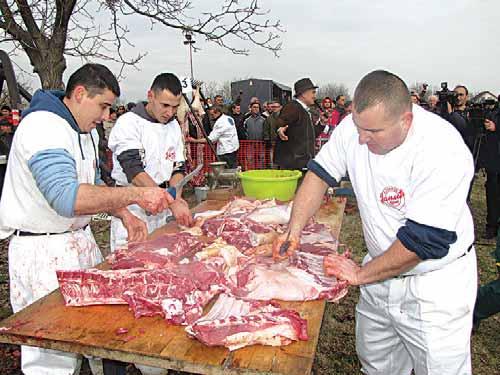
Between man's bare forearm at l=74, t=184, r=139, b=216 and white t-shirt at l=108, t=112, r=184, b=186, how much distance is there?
5.22 ft

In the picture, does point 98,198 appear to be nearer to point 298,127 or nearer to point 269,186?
point 269,186

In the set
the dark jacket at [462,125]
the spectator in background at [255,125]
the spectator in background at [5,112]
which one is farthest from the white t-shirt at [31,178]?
the spectator in background at [255,125]

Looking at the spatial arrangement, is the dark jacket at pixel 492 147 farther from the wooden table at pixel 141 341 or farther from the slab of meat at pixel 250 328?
the slab of meat at pixel 250 328

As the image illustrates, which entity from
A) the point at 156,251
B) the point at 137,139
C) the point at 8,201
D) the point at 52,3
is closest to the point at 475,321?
the point at 156,251

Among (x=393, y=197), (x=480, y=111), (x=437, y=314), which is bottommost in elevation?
(x=437, y=314)

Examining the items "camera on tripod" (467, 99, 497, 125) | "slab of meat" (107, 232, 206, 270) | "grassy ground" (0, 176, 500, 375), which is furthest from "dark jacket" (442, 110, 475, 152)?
"slab of meat" (107, 232, 206, 270)

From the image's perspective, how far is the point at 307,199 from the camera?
10.0ft

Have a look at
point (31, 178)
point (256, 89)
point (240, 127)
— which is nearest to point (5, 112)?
point (240, 127)

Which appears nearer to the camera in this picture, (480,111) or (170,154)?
(170,154)

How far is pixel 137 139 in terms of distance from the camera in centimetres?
427

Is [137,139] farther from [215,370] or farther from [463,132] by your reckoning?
[463,132]

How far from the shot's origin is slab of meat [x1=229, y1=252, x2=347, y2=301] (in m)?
2.48

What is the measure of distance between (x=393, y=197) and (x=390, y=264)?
42 centimetres

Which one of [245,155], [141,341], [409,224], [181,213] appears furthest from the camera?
[245,155]
